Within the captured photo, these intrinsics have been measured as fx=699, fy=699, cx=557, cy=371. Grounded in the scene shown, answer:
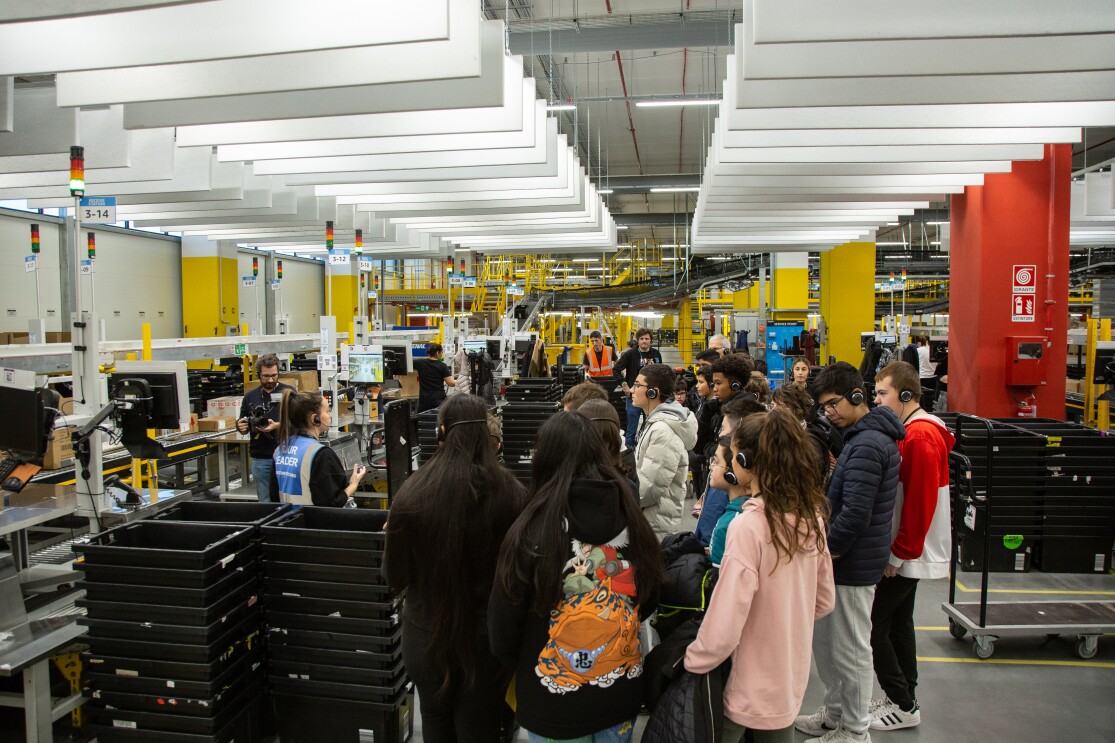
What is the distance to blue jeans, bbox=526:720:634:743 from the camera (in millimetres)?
2020

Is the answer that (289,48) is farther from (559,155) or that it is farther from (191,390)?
(191,390)

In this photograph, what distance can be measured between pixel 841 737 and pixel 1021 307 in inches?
233

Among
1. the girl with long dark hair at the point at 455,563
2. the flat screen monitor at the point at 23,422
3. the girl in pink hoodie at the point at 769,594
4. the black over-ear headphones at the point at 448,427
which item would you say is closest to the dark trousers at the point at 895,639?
the girl in pink hoodie at the point at 769,594

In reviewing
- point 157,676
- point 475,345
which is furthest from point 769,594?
point 475,345

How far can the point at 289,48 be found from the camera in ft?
13.1

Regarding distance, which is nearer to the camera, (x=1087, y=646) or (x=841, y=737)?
(x=841, y=737)

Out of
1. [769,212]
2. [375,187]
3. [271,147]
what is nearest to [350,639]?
[271,147]

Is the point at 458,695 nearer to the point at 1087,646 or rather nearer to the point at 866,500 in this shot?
the point at 866,500

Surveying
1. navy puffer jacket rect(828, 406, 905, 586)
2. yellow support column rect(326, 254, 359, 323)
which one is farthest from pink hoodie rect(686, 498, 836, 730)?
yellow support column rect(326, 254, 359, 323)

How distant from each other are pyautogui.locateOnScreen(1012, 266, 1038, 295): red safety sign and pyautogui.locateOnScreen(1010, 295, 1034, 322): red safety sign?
5cm

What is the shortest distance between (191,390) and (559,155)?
5926mm

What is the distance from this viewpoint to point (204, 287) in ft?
55.6

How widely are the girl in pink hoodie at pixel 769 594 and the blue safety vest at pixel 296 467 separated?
2.47 m

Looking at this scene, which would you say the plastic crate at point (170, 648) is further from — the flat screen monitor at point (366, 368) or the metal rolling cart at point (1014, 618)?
the flat screen monitor at point (366, 368)
